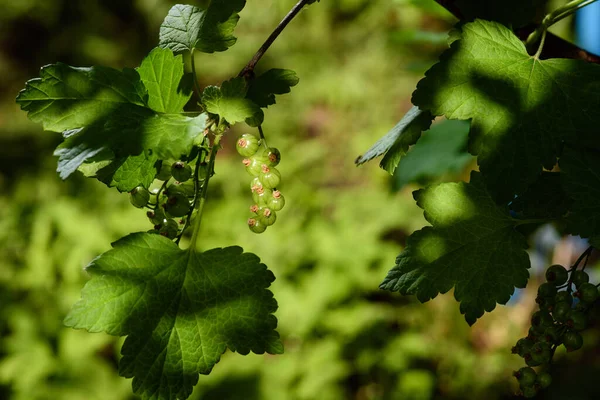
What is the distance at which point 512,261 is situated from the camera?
0.63 metres

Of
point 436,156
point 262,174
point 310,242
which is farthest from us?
point 310,242

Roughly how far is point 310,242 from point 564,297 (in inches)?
84.2

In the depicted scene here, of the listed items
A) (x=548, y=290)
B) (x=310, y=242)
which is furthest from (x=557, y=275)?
(x=310, y=242)

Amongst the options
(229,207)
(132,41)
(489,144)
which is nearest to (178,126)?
(489,144)

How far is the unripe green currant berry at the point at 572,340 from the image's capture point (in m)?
0.61

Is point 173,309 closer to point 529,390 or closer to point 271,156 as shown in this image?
point 271,156

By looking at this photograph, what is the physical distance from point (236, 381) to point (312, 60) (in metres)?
2.81

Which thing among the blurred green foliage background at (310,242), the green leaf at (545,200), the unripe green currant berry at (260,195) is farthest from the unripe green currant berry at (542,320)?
the blurred green foliage background at (310,242)

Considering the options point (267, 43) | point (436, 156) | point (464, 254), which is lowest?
point (436, 156)

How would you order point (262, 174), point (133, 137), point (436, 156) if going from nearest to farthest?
point (133, 137) → point (262, 174) → point (436, 156)

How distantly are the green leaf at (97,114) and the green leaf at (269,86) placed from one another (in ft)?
0.30

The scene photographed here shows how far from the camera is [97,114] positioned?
0.59 m

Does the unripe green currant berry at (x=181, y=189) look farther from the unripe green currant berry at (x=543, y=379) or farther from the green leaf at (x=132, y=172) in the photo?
the unripe green currant berry at (x=543, y=379)

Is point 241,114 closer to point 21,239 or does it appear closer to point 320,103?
point 21,239
